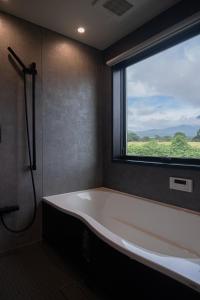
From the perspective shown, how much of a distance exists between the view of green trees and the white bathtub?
21.4 inches

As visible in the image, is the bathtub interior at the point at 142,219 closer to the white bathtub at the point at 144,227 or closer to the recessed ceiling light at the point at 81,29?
the white bathtub at the point at 144,227

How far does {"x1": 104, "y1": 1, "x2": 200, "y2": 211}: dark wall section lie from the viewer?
6.12 ft

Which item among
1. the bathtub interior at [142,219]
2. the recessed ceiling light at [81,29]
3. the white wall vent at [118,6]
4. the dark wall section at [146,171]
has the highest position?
the white wall vent at [118,6]

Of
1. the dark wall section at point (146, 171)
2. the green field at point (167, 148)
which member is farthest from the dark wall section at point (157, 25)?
the green field at point (167, 148)

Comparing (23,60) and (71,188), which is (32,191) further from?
(23,60)

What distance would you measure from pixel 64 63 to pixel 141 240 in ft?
7.17

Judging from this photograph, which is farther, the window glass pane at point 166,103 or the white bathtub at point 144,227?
the window glass pane at point 166,103

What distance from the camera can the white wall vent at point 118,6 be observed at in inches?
74.3

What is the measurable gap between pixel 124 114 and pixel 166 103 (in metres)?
0.66

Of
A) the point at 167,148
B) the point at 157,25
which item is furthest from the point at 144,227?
the point at 157,25

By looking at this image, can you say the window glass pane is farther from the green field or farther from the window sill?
the window sill

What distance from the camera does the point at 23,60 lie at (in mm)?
2164

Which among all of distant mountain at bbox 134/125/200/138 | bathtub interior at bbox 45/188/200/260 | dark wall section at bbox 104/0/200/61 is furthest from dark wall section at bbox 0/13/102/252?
distant mountain at bbox 134/125/200/138

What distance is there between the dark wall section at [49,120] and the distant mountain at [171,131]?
0.69 m
